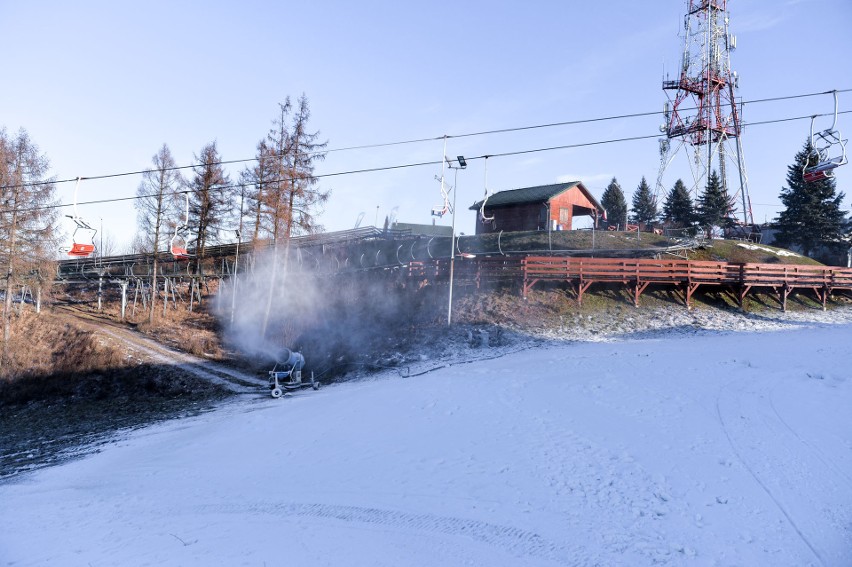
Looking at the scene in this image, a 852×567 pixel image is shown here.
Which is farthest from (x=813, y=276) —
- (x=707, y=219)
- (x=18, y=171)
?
(x=18, y=171)

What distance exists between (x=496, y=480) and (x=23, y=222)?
3055 cm

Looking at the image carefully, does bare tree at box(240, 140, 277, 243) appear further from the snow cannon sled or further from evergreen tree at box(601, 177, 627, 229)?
evergreen tree at box(601, 177, 627, 229)

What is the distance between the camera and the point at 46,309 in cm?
3775

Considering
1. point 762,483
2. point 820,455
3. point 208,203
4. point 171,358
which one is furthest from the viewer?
point 208,203

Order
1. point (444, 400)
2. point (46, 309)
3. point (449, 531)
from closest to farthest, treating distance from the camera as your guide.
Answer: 1. point (449, 531)
2. point (444, 400)
3. point (46, 309)

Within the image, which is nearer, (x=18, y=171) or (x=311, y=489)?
(x=311, y=489)

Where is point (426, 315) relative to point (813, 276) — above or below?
→ below

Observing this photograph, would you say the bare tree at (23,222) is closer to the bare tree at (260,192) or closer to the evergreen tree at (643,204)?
the bare tree at (260,192)

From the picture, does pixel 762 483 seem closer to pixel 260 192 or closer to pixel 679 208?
pixel 260 192

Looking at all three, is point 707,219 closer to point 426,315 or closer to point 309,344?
point 426,315

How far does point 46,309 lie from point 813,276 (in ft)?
165

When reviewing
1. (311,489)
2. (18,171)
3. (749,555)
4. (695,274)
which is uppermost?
(18,171)

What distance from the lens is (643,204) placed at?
6369cm

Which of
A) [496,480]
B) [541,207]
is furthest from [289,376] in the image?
[541,207]
